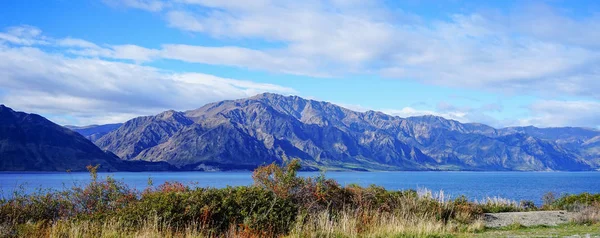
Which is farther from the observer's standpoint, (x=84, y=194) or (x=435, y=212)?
(x=435, y=212)

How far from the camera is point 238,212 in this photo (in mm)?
16391

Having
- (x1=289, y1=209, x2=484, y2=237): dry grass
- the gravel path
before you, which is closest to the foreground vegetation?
(x1=289, y1=209, x2=484, y2=237): dry grass

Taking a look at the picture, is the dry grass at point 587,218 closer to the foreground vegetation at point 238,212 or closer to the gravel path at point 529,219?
the foreground vegetation at point 238,212

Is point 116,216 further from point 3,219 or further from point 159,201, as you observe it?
point 3,219

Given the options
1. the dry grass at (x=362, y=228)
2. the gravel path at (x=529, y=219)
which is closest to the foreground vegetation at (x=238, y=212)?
the dry grass at (x=362, y=228)

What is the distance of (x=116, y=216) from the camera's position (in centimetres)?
1570

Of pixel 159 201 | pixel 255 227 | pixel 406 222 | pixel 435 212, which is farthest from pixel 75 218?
pixel 435 212

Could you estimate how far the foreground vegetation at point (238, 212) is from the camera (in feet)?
48.7

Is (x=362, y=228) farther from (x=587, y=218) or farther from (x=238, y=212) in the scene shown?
(x=587, y=218)

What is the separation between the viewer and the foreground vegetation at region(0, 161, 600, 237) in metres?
14.8

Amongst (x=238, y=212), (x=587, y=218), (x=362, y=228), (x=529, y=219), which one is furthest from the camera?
(x=529, y=219)

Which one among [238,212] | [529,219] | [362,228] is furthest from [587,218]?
[238,212]

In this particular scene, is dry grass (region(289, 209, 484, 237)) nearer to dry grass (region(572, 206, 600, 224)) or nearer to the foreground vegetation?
the foreground vegetation

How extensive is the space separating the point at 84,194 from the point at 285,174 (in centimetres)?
736
